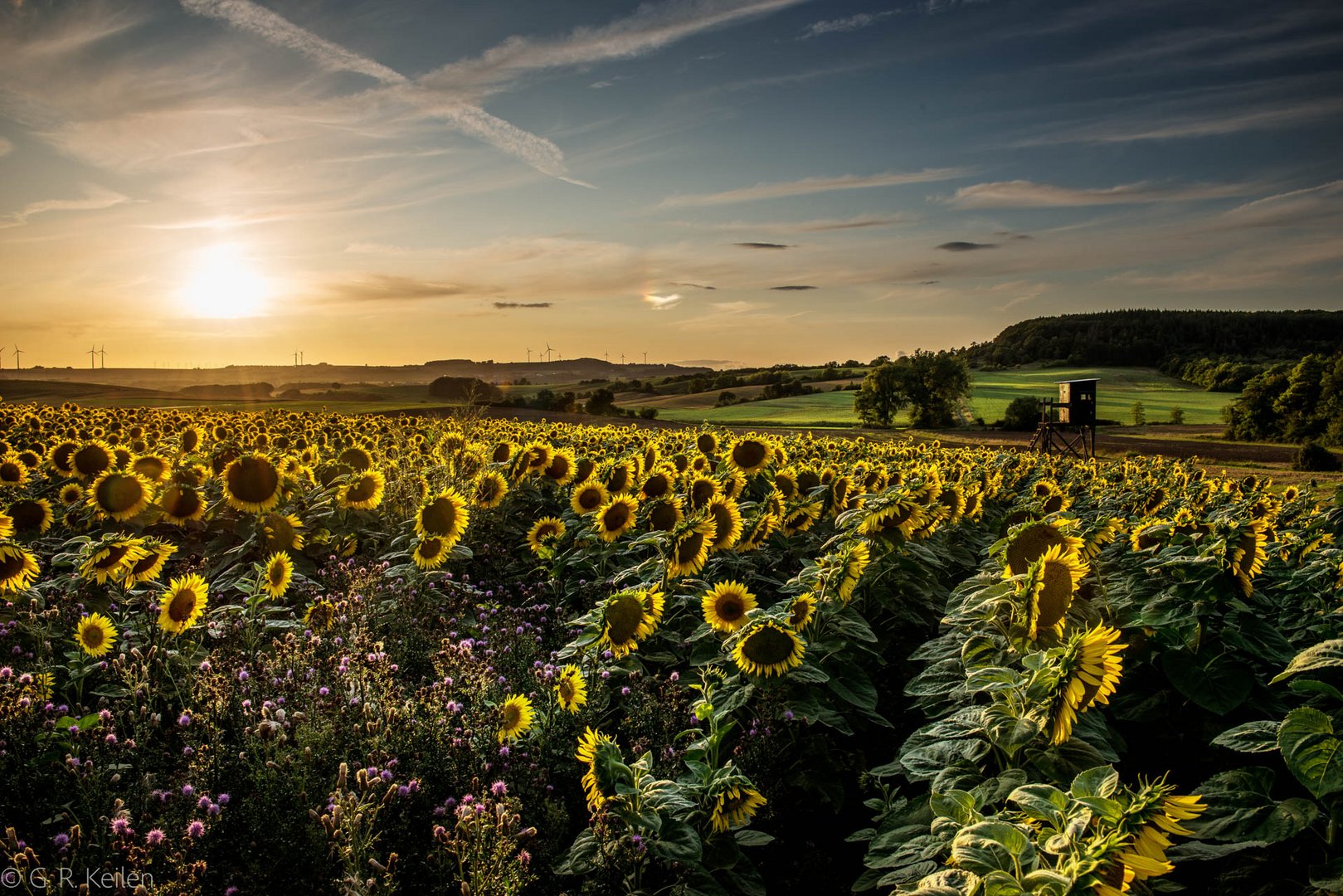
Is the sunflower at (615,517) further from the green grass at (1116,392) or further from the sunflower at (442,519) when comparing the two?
the green grass at (1116,392)

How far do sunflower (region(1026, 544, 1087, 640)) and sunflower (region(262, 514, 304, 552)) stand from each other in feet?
19.3

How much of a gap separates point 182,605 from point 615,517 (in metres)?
3.11

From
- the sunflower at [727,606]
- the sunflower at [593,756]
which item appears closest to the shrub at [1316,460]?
the sunflower at [727,606]

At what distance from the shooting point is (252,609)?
5.17m

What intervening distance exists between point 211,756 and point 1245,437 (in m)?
64.0

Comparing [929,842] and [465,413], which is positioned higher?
[465,413]

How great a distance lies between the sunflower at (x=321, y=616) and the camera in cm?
521

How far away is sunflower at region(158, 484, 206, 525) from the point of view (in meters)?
6.73

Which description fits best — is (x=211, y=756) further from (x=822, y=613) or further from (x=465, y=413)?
(x=465, y=413)

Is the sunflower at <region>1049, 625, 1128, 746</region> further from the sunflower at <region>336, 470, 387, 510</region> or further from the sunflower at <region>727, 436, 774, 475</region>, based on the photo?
the sunflower at <region>336, 470, 387, 510</region>

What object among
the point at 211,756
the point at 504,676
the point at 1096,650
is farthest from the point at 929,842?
the point at 211,756

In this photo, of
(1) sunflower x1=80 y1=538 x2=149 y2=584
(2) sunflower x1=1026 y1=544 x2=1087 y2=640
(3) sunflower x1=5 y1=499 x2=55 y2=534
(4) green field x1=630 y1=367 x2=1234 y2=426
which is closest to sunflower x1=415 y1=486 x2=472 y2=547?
(1) sunflower x1=80 y1=538 x2=149 y2=584

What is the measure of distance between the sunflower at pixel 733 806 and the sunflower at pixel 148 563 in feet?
13.7

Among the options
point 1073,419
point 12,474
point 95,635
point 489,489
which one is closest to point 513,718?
point 95,635
